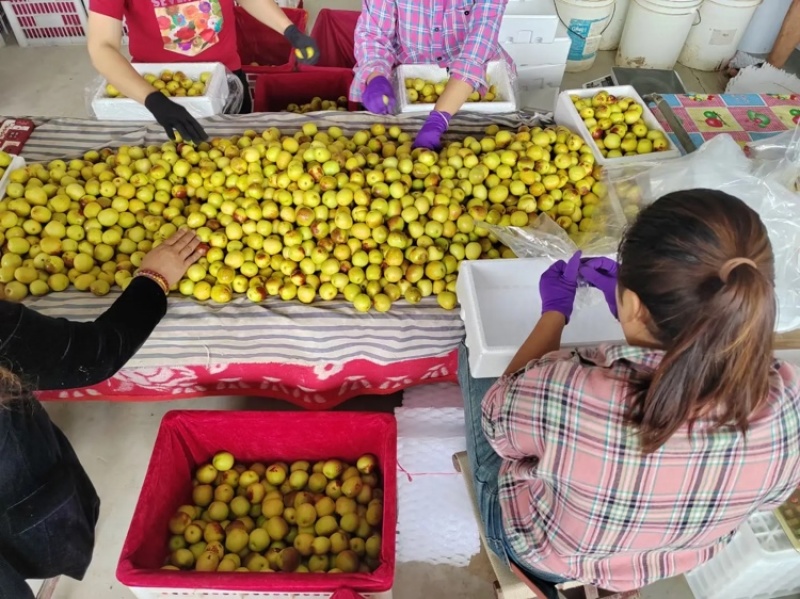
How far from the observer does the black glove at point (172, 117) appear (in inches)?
84.9

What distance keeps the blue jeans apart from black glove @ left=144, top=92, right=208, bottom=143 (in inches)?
51.7

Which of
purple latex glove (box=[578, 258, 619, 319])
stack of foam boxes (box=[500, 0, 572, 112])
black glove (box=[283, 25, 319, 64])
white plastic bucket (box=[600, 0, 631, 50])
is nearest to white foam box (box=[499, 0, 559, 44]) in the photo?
stack of foam boxes (box=[500, 0, 572, 112])

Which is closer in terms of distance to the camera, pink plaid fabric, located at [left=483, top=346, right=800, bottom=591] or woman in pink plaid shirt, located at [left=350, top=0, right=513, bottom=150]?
pink plaid fabric, located at [left=483, top=346, right=800, bottom=591]

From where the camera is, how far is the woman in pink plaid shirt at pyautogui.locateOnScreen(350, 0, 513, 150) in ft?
7.79

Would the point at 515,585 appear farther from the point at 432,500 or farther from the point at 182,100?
the point at 182,100

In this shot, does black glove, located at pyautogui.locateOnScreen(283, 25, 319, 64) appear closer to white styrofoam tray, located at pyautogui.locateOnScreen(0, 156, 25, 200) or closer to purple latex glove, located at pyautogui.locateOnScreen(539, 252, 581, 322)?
white styrofoam tray, located at pyautogui.locateOnScreen(0, 156, 25, 200)

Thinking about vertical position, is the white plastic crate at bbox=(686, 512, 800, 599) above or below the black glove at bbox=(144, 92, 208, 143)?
below

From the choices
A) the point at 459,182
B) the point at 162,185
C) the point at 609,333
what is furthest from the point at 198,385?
the point at 609,333

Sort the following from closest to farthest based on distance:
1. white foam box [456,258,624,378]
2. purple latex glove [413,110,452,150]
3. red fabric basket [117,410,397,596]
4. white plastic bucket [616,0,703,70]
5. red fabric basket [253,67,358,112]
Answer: red fabric basket [117,410,397,596] → white foam box [456,258,624,378] → purple latex glove [413,110,452,150] → red fabric basket [253,67,358,112] → white plastic bucket [616,0,703,70]

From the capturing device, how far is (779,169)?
1896 mm

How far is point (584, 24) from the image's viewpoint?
3881 millimetres

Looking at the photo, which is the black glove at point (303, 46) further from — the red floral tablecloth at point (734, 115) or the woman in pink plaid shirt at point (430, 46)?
the red floral tablecloth at point (734, 115)

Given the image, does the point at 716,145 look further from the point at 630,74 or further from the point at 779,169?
the point at 630,74

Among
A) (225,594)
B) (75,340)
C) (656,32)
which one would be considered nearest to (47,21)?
(75,340)
